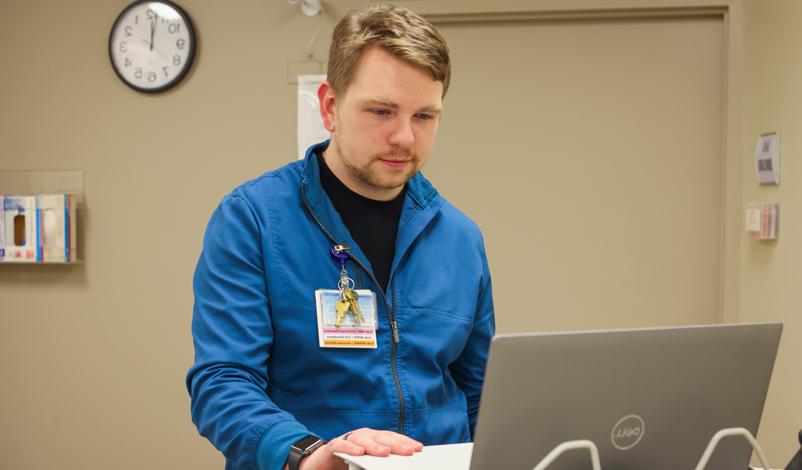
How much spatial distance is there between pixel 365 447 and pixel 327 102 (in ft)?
2.21

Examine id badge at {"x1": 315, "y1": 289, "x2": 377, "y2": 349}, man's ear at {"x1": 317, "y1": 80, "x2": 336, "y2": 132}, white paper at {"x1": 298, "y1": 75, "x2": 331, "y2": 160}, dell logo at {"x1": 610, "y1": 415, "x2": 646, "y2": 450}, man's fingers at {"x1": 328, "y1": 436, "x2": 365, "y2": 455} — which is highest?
white paper at {"x1": 298, "y1": 75, "x2": 331, "y2": 160}

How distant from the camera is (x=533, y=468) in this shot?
85cm

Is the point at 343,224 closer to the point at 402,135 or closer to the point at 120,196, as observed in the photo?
the point at 402,135

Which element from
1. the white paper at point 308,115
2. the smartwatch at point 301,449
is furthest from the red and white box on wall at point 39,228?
the smartwatch at point 301,449

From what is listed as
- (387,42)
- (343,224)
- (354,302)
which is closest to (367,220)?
(343,224)

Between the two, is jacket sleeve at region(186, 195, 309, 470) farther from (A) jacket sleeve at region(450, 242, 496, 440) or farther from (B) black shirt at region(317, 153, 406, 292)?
(A) jacket sleeve at region(450, 242, 496, 440)

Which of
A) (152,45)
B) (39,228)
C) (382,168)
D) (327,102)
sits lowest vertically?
(39,228)

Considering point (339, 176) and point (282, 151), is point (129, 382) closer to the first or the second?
point (282, 151)

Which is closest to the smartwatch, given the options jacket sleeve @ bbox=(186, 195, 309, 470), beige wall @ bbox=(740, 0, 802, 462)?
jacket sleeve @ bbox=(186, 195, 309, 470)

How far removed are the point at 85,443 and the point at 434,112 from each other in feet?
8.22

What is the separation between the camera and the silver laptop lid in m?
0.82

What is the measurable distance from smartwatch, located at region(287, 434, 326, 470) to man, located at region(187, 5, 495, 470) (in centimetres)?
16

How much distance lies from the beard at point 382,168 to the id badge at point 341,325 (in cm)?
19

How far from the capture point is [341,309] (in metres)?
1.29
